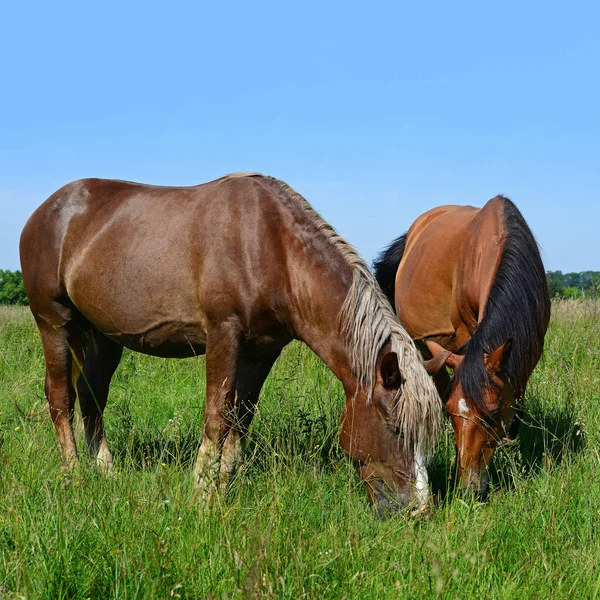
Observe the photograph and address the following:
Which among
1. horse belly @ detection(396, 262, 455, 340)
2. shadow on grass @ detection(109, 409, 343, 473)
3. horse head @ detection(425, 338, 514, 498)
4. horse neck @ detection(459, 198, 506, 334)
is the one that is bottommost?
shadow on grass @ detection(109, 409, 343, 473)

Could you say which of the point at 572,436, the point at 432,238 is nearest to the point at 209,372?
the point at 572,436

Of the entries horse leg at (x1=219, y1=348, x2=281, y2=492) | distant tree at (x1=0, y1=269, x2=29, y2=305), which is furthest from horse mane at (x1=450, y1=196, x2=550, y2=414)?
distant tree at (x1=0, y1=269, x2=29, y2=305)

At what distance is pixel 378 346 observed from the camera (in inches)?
152

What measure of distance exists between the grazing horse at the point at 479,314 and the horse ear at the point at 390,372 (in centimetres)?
31

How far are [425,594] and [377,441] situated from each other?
1.39 m

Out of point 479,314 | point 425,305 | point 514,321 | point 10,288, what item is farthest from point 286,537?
point 10,288

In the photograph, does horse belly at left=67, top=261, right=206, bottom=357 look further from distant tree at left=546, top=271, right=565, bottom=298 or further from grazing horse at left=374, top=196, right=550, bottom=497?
distant tree at left=546, top=271, right=565, bottom=298

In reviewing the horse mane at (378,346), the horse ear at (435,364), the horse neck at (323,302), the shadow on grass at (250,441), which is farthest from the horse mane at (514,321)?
the shadow on grass at (250,441)

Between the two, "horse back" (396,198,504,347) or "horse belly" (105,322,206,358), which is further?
"horse back" (396,198,504,347)

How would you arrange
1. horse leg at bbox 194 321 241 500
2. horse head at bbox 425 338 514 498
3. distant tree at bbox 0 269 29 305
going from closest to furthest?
horse head at bbox 425 338 514 498
horse leg at bbox 194 321 241 500
distant tree at bbox 0 269 29 305

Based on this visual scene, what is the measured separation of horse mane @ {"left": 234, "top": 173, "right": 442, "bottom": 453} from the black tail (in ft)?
12.7

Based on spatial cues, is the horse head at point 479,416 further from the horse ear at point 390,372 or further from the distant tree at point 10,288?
the distant tree at point 10,288

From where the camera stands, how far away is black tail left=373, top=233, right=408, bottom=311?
8.09 metres

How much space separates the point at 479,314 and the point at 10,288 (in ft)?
138
